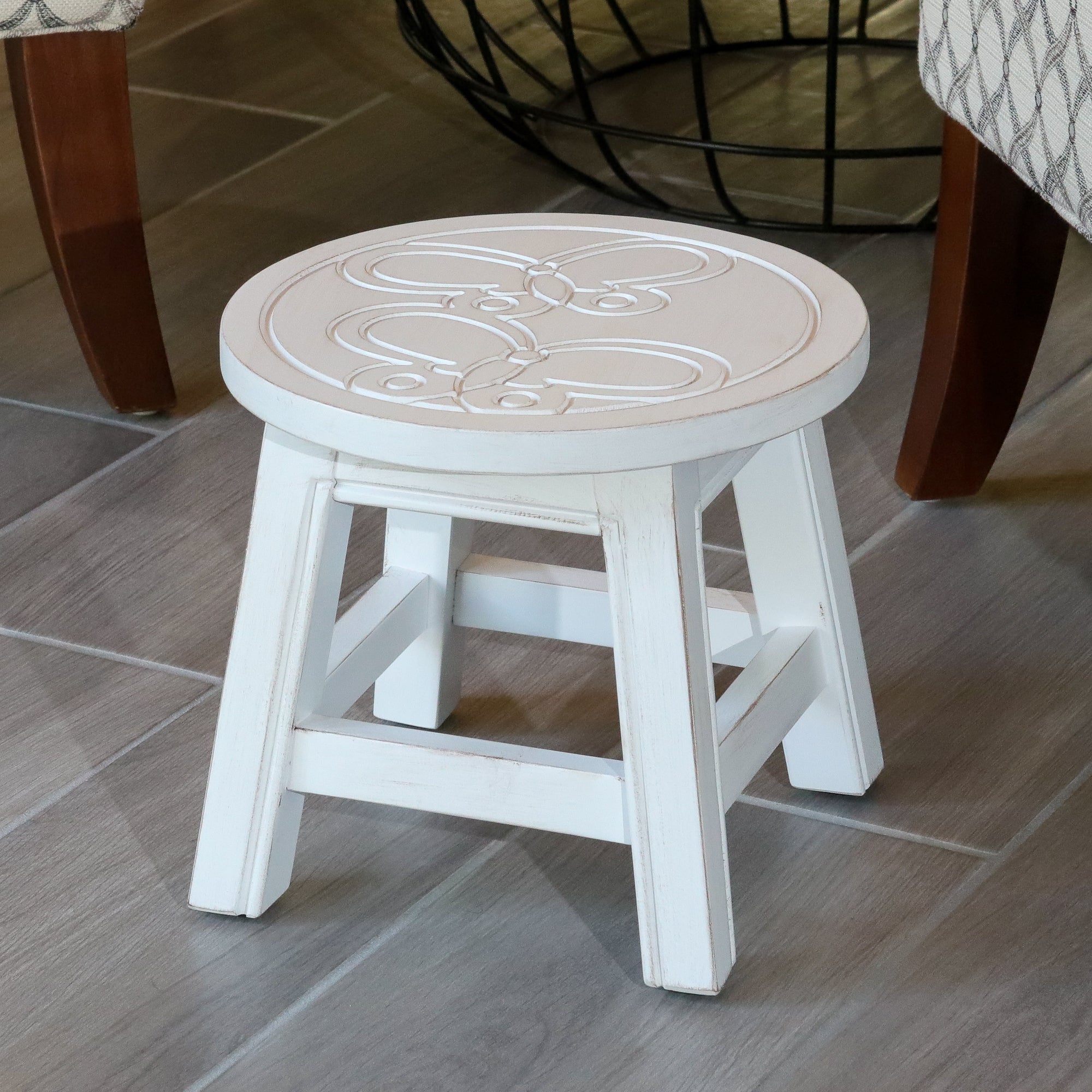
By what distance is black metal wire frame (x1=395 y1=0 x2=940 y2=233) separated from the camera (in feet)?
4.76

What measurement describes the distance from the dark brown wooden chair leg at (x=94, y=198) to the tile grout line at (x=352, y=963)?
1.94 feet

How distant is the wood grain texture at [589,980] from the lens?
0.71 metres

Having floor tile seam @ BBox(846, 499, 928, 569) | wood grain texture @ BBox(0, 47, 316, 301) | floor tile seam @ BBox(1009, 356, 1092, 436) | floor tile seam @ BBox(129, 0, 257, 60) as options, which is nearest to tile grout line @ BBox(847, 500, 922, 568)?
floor tile seam @ BBox(846, 499, 928, 569)

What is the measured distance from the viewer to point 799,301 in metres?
0.74

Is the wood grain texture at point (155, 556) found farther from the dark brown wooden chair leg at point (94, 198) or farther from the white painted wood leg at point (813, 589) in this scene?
the white painted wood leg at point (813, 589)

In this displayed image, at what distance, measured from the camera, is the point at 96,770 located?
918 mm

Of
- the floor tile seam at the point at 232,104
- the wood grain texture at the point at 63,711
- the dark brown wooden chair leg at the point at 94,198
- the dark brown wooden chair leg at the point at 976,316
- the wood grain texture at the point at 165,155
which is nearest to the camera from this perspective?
the wood grain texture at the point at 63,711

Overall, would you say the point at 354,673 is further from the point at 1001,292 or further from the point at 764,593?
the point at 1001,292

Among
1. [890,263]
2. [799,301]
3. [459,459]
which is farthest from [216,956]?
[890,263]

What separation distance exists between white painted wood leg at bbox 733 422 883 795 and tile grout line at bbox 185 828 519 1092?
0.17 metres

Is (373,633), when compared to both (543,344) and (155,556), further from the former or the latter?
(155,556)

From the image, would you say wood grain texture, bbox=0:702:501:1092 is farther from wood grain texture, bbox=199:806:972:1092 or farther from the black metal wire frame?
the black metal wire frame

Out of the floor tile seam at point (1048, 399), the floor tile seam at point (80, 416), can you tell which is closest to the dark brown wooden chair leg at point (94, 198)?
the floor tile seam at point (80, 416)

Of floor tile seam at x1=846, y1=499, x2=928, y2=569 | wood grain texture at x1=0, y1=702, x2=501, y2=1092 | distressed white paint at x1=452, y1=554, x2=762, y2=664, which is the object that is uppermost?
distressed white paint at x1=452, y1=554, x2=762, y2=664
